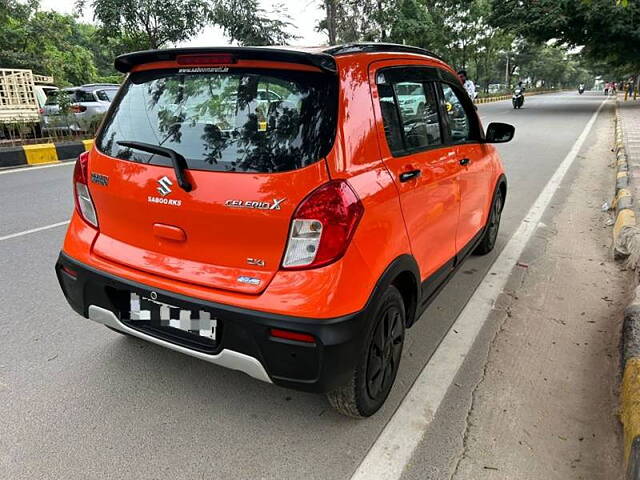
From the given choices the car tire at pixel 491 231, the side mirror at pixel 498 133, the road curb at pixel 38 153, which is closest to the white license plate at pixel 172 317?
the side mirror at pixel 498 133

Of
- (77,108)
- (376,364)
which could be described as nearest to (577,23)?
(77,108)

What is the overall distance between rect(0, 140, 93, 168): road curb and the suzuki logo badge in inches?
348

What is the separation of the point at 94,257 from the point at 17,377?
0.90 meters

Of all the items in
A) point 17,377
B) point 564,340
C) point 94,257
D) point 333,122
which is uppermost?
point 333,122

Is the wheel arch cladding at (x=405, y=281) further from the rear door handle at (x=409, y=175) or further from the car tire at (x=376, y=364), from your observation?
the rear door handle at (x=409, y=175)

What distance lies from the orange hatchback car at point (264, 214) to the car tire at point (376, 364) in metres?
0.01

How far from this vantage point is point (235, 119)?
7.24 ft

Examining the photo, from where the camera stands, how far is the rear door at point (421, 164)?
7.92 feet

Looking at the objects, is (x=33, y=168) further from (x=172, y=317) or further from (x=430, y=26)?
(x=430, y=26)

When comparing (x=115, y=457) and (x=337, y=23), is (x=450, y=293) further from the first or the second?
(x=337, y=23)

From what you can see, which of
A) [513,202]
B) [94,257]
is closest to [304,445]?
[94,257]

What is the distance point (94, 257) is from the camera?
8.02 feet

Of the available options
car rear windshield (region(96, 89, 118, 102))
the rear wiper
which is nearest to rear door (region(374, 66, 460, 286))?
the rear wiper

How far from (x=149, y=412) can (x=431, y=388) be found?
147 cm
